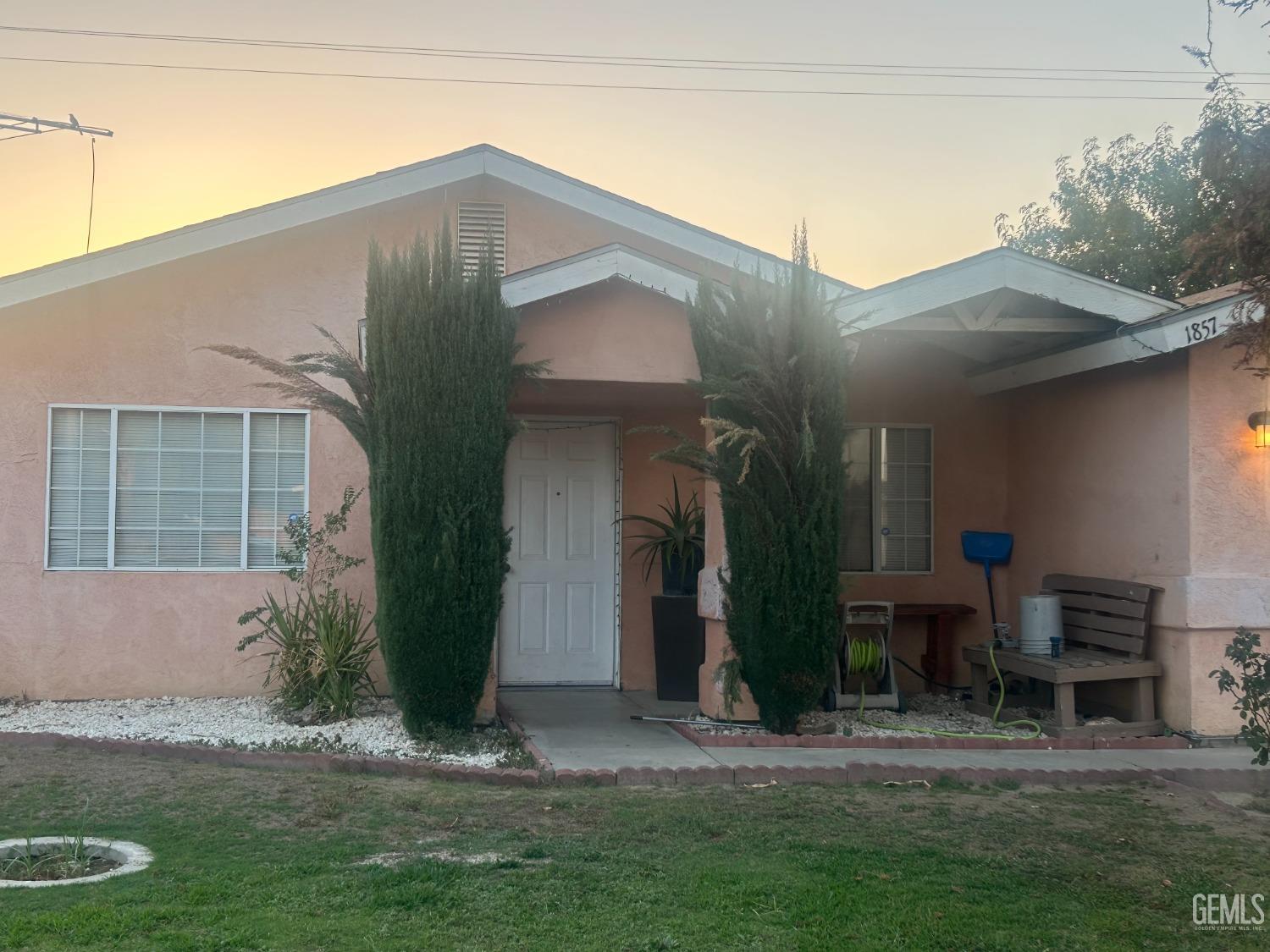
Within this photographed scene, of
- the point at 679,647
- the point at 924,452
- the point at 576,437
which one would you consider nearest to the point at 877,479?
the point at 924,452

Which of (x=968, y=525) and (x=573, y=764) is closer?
(x=573, y=764)

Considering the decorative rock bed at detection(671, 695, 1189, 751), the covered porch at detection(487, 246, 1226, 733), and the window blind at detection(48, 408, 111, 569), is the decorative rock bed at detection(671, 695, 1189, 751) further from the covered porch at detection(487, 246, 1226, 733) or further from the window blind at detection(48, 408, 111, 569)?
the window blind at detection(48, 408, 111, 569)

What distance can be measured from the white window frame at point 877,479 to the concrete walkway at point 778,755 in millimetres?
2532

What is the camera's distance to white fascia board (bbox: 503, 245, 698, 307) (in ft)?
24.5

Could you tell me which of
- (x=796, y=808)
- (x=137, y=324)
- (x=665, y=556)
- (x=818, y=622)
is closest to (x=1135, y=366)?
(x=818, y=622)

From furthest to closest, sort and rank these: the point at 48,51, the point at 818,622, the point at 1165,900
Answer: the point at 48,51, the point at 818,622, the point at 1165,900

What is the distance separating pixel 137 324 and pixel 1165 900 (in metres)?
7.95

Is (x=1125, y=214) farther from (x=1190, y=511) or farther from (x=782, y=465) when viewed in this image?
(x=782, y=465)

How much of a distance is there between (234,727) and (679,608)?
11.5 feet

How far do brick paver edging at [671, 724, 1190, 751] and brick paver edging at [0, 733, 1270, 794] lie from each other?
61 centimetres

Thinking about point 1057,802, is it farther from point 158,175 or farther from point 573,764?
point 158,175

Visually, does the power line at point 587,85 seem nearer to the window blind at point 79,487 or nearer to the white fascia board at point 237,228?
the white fascia board at point 237,228

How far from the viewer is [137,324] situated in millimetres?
8883

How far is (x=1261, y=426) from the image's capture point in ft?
25.9
